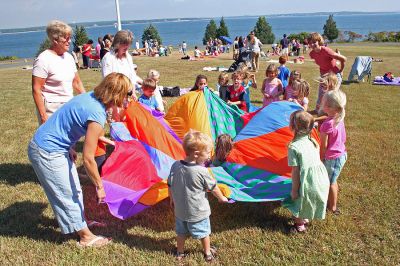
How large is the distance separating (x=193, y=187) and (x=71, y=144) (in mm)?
1218

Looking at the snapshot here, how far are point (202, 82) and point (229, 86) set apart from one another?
862 mm

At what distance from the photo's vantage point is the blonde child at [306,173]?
3574 millimetres

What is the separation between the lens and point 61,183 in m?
3.40

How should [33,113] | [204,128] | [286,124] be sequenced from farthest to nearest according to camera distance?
1. [33,113]
2. [204,128]
3. [286,124]

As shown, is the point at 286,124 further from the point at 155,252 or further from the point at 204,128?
the point at 155,252

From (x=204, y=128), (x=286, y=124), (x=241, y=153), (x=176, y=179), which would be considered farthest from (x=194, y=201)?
(x=204, y=128)

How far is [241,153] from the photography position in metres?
4.55

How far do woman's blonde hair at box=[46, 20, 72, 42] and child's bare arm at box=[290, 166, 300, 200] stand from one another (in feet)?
9.26

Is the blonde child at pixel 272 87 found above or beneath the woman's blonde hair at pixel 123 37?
beneath

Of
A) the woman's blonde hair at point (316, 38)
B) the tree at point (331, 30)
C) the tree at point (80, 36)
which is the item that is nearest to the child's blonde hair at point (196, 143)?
the woman's blonde hair at point (316, 38)


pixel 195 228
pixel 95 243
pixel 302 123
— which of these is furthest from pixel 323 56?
pixel 95 243

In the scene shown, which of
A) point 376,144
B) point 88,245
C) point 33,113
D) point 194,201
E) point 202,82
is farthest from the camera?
point 33,113

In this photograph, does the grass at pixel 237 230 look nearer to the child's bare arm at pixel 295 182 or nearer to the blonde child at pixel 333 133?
the child's bare arm at pixel 295 182

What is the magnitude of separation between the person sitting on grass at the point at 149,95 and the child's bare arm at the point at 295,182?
325 centimetres
